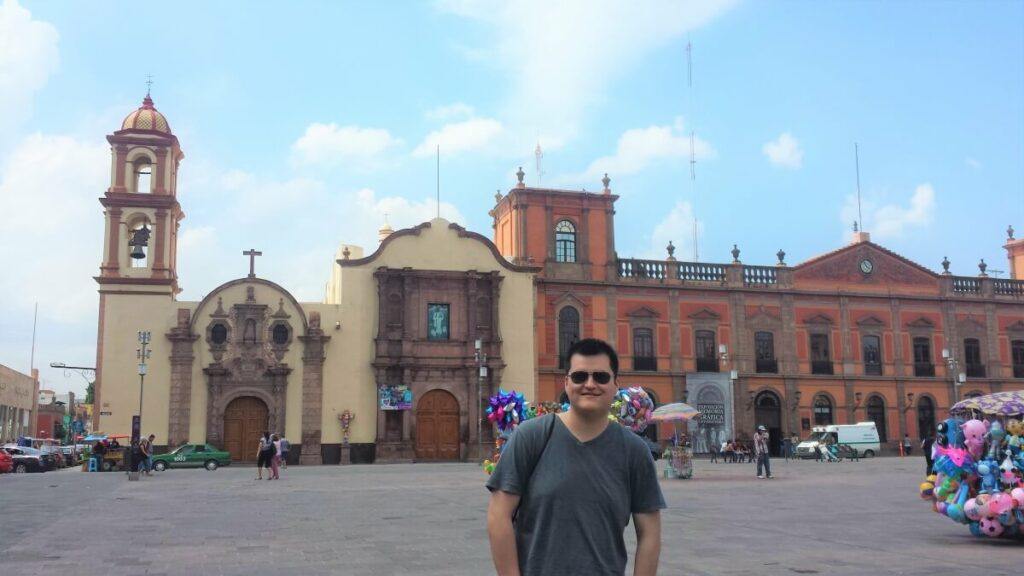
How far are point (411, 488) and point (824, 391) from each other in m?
30.6

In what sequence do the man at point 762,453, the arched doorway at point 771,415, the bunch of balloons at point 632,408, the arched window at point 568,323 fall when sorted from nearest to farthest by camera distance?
the bunch of balloons at point 632,408 → the man at point 762,453 → the arched window at point 568,323 → the arched doorway at point 771,415

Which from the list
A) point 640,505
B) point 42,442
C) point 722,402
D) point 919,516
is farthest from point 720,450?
point 640,505

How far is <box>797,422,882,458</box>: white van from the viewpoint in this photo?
43750mm

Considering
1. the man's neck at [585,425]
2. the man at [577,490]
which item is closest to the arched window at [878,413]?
the man at [577,490]

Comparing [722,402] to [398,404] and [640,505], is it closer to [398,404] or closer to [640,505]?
[398,404]

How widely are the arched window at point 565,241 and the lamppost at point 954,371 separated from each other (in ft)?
62.8

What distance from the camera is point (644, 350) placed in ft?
149

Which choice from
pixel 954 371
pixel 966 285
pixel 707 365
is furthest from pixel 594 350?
pixel 966 285

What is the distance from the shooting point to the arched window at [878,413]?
47.8 metres

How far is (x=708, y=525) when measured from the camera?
14.1m

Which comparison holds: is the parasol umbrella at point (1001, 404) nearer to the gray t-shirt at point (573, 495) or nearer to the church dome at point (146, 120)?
the gray t-shirt at point (573, 495)

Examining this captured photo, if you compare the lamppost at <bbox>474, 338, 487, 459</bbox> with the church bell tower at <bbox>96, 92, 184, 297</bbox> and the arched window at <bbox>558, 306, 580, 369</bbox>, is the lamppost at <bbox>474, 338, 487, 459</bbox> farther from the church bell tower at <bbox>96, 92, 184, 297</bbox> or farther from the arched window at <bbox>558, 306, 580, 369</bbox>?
the church bell tower at <bbox>96, 92, 184, 297</bbox>

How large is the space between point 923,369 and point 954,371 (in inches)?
75.7

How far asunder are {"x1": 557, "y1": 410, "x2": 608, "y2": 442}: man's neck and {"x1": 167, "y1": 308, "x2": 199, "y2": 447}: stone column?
38.3 metres
